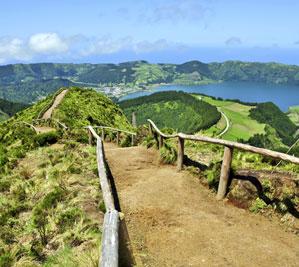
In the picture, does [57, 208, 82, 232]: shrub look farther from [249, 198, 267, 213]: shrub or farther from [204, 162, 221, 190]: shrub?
[249, 198, 267, 213]: shrub

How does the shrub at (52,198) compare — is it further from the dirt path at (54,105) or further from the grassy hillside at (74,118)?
the dirt path at (54,105)

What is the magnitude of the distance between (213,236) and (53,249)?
→ 3782mm

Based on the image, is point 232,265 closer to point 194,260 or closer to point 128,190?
point 194,260

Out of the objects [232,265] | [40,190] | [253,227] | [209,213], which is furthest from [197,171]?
[232,265]

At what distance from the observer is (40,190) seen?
45.3 feet

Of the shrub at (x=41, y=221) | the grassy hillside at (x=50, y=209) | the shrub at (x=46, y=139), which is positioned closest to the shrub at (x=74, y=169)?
the grassy hillside at (x=50, y=209)

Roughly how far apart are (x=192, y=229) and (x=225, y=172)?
2.56m

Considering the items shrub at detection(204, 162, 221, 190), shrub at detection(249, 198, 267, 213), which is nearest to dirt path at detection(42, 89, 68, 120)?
shrub at detection(204, 162, 221, 190)

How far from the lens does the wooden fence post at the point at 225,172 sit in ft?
40.2

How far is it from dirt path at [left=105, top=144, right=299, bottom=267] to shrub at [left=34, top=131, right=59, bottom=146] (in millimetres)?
11915

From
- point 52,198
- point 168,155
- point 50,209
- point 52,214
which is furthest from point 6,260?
point 168,155

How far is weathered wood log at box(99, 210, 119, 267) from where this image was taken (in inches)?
214

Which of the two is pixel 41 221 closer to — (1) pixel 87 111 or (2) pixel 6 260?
(2) pixel 6 260

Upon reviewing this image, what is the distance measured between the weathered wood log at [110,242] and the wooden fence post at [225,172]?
230 inches
